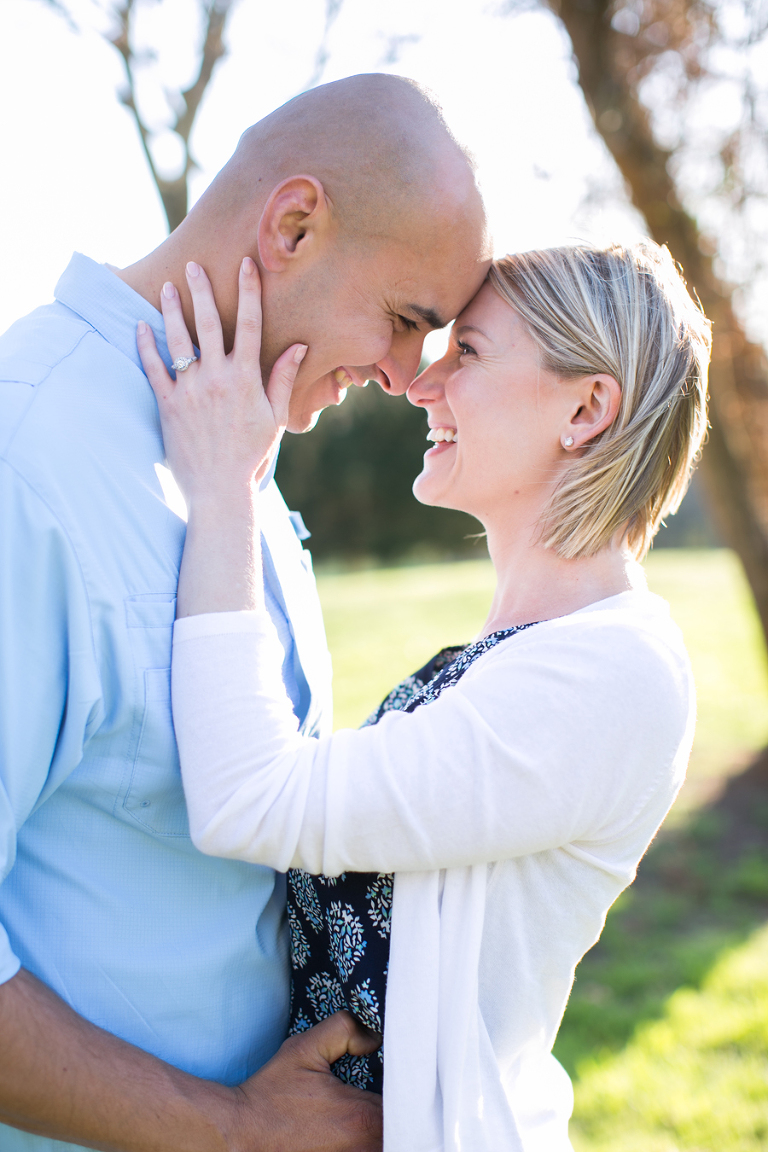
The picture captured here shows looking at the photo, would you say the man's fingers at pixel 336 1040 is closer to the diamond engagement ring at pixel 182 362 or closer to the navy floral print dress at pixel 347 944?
the navy floral print dress at pixel 347 944

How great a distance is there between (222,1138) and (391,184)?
1.73 m

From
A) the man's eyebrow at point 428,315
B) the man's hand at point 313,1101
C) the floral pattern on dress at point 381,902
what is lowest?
the man's hand at point 313,1101

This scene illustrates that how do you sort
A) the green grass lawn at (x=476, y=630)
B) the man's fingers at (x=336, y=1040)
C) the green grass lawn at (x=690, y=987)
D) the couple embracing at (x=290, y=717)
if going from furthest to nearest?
the green grass lawn at (x=476, y=630)
the green grass lawn at (x=690, y=987)
the man's fingers at (x=336, y=1040)
the couple embracing at (x=290, y=717)

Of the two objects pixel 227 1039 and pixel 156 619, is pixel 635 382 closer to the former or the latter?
pixel 156 619

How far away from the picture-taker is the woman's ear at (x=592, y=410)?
1.89 meters

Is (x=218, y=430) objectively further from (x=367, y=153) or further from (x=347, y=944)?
(x=347, y=944)

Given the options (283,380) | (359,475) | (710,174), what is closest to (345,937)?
(283,380)

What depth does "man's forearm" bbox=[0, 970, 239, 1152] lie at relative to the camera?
132cm

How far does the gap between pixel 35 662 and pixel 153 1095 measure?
2.39ft

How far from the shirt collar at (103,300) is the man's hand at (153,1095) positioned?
111 cm

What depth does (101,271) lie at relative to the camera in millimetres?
1668

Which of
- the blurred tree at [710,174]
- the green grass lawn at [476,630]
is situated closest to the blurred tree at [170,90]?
the blurred tree at [710,174]

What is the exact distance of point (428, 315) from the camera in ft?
6.38

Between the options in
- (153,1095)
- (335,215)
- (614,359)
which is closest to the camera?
(153,1095)
